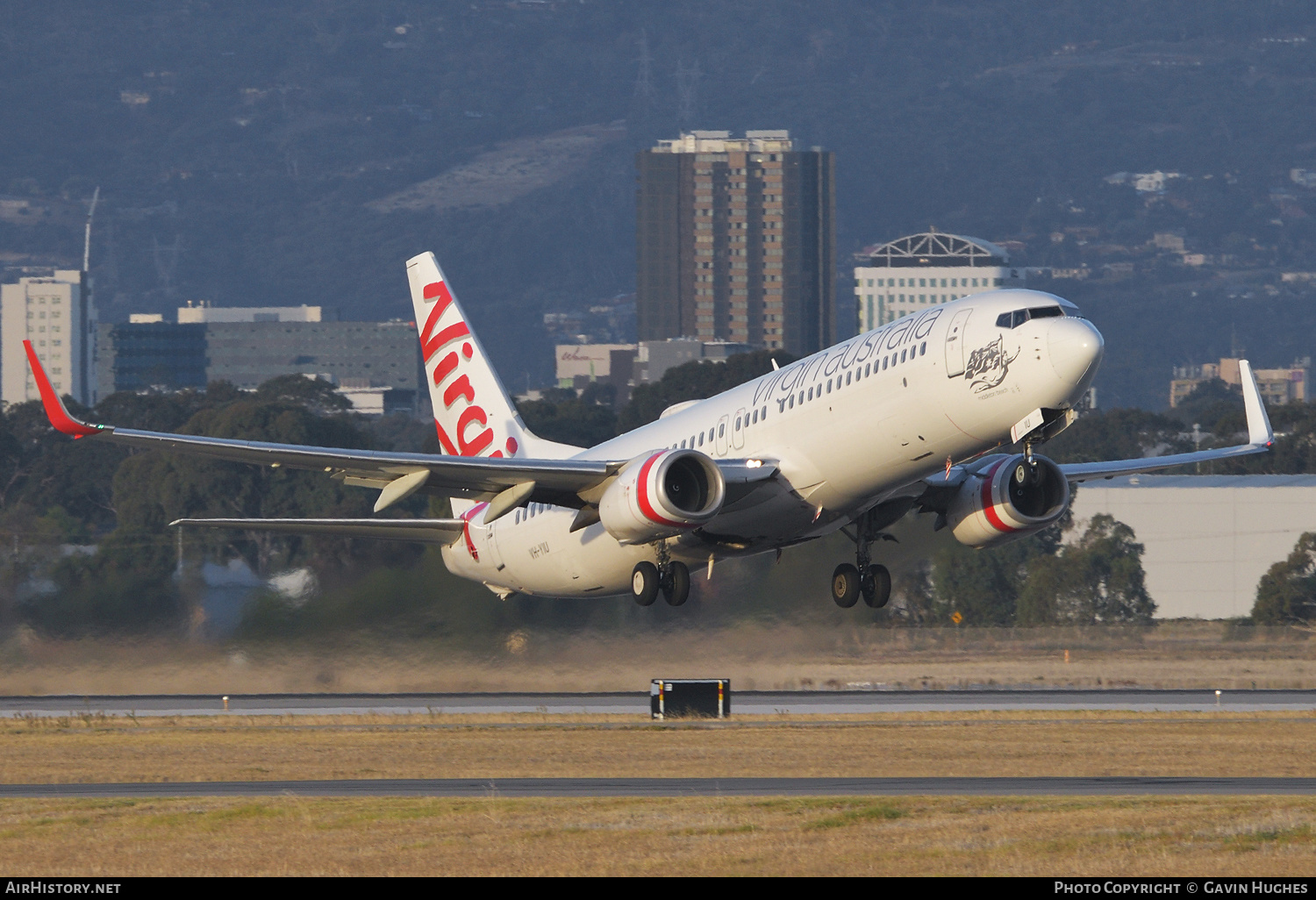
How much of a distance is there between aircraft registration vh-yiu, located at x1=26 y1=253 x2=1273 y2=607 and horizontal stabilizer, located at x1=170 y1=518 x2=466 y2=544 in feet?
0.44

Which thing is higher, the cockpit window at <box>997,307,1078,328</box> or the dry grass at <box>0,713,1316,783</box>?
the cockpit window at <box>997,307,1078,328</box>

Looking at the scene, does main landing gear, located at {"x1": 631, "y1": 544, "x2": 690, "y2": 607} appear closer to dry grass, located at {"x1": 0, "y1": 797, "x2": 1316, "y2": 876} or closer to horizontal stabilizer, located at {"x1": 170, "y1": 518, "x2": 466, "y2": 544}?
dry grass, located at {"x1": 0, "y1": 797, "x2": 1316, "y2": 876}

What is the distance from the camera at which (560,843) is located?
107 ft

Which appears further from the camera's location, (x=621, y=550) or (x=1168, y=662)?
(x=1168, y=662)

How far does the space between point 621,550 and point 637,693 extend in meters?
23.9

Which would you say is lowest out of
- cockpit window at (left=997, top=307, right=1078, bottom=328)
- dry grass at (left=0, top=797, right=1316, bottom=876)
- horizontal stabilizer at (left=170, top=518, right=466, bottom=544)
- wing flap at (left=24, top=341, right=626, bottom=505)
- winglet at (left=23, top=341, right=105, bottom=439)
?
dry grass at (left=0, top=797, right=1316, bottom=876)

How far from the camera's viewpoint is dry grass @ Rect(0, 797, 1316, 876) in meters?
30.6

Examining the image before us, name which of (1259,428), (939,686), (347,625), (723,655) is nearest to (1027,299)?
(1259,428)

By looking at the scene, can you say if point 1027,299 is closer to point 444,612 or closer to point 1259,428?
point 1259,428

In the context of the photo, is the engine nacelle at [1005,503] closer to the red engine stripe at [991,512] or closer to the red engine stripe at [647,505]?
the red engine stripe at [991,512]

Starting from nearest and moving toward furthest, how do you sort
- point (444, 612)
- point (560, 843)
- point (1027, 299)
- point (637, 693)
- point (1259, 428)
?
point (560, 843) → point (1027, 299) → point (1259, 428) → point (444, 612) → point (637, 693)

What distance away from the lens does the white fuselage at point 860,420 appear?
37969mm

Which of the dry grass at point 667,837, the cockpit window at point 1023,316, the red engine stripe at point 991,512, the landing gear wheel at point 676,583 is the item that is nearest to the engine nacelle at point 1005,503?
the red engine stripe at point 991,512

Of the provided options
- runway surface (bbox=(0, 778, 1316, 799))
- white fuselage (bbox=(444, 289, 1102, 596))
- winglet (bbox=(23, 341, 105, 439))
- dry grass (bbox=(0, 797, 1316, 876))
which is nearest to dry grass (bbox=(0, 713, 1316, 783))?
runway surface (bbox=(0, 778, 1316, 799))
